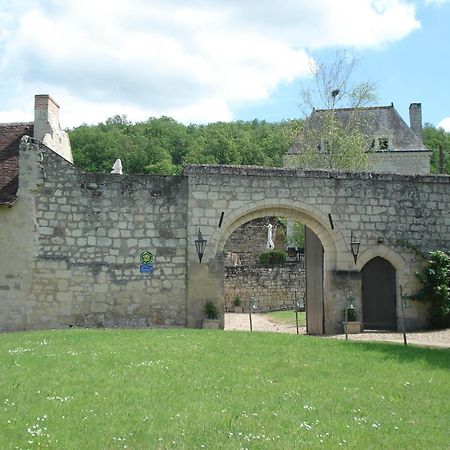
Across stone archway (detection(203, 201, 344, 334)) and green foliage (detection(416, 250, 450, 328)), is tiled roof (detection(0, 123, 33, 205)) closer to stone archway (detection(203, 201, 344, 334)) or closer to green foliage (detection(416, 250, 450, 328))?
stone archway (detection(203, 201, 344, 334))

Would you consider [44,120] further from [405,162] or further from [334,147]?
[405,162]

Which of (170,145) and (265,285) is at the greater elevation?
(170,145)

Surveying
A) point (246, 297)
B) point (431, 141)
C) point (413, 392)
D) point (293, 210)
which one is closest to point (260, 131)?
point (431, 141)

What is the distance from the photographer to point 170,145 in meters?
61.9

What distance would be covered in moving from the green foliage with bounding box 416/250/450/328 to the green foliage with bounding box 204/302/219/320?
5.32 metres

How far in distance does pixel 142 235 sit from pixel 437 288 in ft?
24.8

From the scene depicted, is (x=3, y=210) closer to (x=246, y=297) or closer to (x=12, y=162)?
(x=12, y=162)

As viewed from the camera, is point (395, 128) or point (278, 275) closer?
point (278, 275)

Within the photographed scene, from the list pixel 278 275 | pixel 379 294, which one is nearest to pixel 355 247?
pixel 379 294

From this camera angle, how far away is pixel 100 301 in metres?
13.2

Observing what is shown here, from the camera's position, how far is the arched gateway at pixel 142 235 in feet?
43.0

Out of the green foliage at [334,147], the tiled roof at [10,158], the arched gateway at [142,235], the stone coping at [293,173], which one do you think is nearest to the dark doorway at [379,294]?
the arched gateway at [142,235]

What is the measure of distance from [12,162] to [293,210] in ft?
24.1

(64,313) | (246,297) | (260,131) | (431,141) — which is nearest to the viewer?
(64,313)
